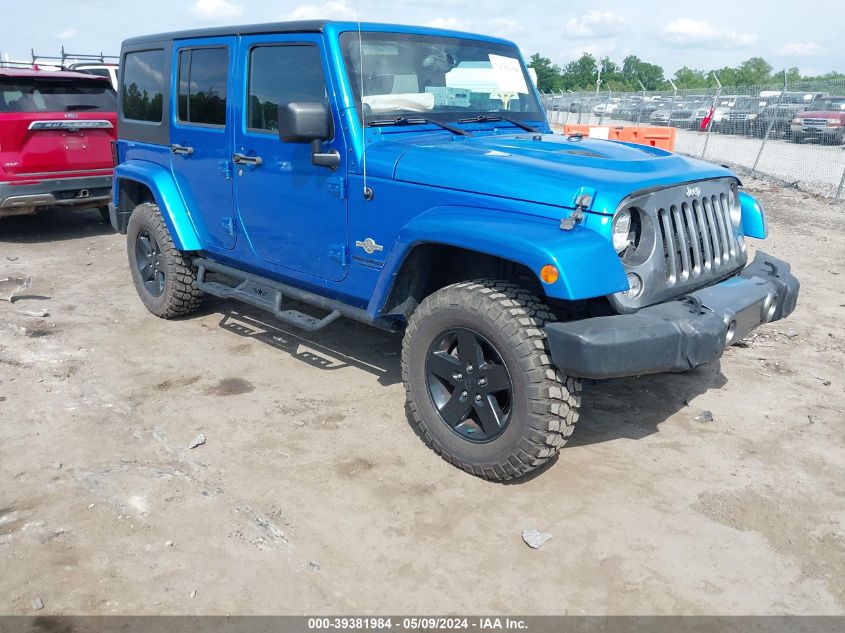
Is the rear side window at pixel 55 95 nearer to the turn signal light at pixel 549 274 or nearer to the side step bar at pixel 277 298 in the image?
the side step bar at pixel 277 298

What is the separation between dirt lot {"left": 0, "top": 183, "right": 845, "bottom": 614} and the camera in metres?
2.70

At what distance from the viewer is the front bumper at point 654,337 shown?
9.30ft

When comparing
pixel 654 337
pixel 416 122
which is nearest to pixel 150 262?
pixel 416 122

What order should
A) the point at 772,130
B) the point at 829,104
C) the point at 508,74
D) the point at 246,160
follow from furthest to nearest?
the point at 772,130, the point at 829,104, the point at 508,74, the point at 246,160

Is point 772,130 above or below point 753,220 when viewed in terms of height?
above

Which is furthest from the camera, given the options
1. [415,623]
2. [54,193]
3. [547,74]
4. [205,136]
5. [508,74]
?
[547,74]

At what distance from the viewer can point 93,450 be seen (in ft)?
12.1

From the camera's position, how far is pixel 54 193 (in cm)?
802

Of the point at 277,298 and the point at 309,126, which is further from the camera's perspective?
the point at 277,298

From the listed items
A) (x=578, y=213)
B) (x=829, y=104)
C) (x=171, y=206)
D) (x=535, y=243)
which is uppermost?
(x=829, y=104)

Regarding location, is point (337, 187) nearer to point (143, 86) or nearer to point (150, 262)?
point (150, 262)

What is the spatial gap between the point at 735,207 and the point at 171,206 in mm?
3706

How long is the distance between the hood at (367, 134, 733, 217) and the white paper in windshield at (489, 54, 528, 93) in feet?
2.27

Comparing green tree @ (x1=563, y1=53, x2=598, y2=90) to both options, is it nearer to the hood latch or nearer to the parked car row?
the parked car row
